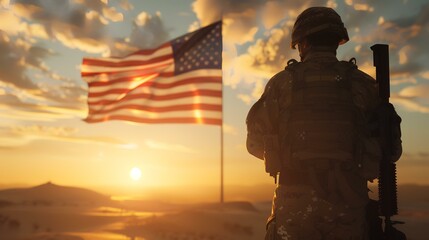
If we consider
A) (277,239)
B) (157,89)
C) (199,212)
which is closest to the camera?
(277,239)

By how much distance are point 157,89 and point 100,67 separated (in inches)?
79.8

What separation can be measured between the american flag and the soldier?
30.4 feet

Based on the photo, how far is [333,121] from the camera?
142 inches

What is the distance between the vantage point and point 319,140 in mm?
3588

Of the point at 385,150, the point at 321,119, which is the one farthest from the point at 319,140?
the point at 385,150

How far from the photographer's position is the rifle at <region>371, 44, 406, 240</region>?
12.2ft

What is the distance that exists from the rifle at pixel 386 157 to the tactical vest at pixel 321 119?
255 mm

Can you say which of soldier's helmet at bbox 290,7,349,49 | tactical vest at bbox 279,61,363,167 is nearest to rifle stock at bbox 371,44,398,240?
tactical vest at bbox 279,61,363,167

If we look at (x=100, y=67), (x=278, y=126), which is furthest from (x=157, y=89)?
(x=278, y=126)

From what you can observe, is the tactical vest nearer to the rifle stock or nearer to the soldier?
the soldier

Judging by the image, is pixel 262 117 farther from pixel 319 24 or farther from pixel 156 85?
pixel 156 85

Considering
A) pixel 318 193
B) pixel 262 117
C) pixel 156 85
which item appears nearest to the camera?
pixel 318 193

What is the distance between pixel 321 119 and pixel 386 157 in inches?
29.6

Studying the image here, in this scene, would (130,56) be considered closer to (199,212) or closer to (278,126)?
(278,126)
